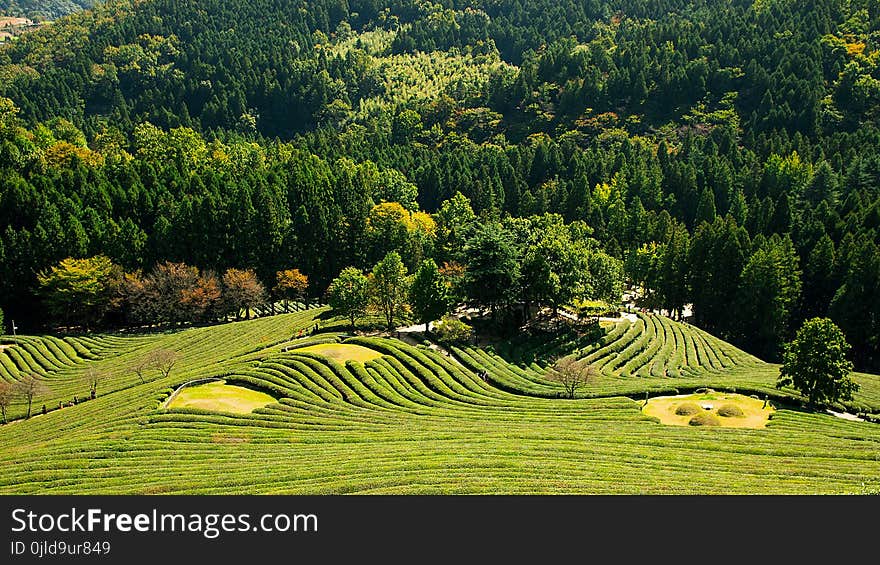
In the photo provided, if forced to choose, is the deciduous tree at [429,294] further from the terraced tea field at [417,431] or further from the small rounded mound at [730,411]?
the small rounded mound at [730,411]

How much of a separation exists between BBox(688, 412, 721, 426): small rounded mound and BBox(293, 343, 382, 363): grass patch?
87.0 feet

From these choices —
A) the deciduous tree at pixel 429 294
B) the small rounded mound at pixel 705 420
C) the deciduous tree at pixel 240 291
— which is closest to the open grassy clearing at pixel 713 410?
the small rounded mound at pixel 705 420

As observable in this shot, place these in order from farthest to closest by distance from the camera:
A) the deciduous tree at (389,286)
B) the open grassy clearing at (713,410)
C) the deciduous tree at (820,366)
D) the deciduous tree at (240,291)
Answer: the deciduous tree at (240,291) < the deciduous tree at (389,286) < the deciduous tree at (820,366) < the open grassy clearing at (713,410)

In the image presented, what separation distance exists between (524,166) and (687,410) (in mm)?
93570

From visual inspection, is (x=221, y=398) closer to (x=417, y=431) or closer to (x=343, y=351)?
(x=343, y=351)

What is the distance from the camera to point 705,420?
44.0m

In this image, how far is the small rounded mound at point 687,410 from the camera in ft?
151

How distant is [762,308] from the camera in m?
75.2

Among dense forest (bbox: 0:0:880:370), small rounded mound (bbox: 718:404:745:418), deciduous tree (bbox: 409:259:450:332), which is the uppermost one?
dense forest (bbox: 0:0:880:370)

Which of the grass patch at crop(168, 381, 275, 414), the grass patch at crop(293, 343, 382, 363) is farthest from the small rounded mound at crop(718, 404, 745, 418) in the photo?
the grass patch at crop(168, 381, 275, 414)

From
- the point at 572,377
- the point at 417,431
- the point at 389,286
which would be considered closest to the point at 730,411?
the point at 572,377

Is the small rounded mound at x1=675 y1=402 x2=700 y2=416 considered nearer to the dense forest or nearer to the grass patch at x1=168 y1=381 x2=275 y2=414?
the dense forest

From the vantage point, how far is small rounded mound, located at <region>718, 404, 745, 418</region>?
45.2 m

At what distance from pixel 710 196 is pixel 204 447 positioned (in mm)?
94492
